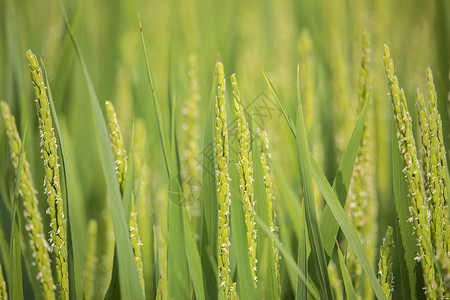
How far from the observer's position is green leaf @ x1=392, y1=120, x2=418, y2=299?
1.41 ft

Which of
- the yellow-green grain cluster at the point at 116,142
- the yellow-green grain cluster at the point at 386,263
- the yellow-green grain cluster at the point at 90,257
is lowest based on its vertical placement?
the yellow-green grain cluster at the point at 386,263

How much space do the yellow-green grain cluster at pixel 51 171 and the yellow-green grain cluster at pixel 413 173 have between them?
317 mm

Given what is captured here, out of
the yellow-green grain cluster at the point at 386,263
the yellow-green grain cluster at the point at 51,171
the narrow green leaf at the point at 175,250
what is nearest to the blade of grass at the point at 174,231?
the narrow green leaf at the point at 175,250

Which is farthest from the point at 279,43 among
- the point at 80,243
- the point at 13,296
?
the point at 13,296

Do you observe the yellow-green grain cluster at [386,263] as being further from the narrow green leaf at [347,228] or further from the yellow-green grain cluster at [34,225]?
the yellow-green grain cluster at [34,225]

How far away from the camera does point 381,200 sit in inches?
30.4

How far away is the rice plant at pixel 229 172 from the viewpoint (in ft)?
1.24

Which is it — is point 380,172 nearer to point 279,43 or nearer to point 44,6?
point 279,43

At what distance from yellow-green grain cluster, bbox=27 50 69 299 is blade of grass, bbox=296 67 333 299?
0.24 metres

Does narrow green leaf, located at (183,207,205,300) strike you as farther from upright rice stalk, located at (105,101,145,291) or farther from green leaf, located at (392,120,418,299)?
green leaf, located at (392,120,418,299)

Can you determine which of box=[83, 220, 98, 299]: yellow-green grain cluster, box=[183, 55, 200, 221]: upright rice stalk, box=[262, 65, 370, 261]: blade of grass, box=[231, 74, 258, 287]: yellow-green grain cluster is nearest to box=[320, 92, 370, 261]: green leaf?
box=[262, 65, 370, 261]: blade of grass

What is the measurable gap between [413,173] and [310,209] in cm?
10

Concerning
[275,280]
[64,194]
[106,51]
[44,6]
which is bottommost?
[275,280]

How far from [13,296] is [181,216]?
0.20 m
